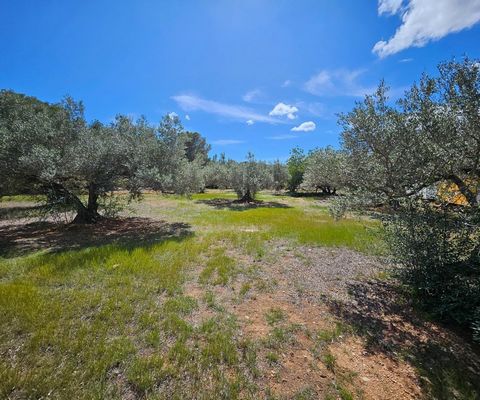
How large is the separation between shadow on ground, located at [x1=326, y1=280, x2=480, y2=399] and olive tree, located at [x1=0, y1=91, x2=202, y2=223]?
29.4 feet

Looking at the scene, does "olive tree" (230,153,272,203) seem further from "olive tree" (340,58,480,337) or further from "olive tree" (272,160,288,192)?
"olive tree" (340,58,480,337)

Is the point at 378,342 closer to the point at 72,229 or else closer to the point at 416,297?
the point at 416,297

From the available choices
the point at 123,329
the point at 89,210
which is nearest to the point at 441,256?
the point at 123,329

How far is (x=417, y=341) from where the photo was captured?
430cm

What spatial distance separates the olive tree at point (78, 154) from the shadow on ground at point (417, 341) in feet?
29.4

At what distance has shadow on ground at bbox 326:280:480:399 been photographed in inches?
134

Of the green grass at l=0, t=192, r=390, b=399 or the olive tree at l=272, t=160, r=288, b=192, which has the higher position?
the olive tree at l=272, t=160, r=288, b=192

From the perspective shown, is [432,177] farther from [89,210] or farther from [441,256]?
[89,210]

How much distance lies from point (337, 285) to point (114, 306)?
5.51 metres

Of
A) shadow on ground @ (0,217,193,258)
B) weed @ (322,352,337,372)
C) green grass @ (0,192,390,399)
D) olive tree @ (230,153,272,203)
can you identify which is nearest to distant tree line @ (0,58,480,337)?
weed @ (322,352,337,372)

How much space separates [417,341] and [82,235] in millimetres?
12384

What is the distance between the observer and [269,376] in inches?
134

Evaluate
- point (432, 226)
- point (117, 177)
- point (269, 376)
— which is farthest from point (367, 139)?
point (117, 177)

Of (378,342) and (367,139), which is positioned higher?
(367,139)
